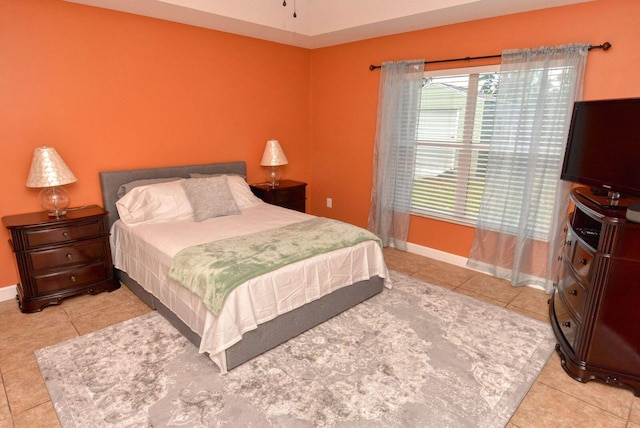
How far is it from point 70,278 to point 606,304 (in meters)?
3.78

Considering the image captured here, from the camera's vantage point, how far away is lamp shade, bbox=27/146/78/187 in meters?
2.79

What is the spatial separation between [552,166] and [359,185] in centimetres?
219

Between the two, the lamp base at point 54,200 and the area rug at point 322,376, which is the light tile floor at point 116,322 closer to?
the area rug at point 322,376

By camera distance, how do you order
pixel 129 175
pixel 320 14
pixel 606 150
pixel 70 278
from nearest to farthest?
pixel 606 150 → pixel 70 278 → pixel 129 175 → pixel 320 14

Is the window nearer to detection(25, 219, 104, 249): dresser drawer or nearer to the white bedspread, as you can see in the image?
the white bedspread

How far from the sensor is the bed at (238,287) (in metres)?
2.17

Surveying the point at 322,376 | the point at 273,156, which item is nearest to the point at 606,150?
the point at 322,376

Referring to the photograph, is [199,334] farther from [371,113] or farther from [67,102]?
[371,113]

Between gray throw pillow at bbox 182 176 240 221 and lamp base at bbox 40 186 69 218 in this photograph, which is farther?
gray throw pillow at bbox 182 176 240 221

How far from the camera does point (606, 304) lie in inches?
80.1

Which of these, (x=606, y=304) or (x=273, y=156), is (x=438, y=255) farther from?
(x=273, y=156)

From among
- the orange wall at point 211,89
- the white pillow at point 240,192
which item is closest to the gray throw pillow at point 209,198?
the white pillow at point 240,192

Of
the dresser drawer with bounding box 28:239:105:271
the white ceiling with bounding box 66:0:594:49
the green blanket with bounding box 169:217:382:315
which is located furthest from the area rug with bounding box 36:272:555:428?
the white ceiling with bounding box 66:0:594:49

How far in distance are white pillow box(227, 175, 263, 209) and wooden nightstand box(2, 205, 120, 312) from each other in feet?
3.99
